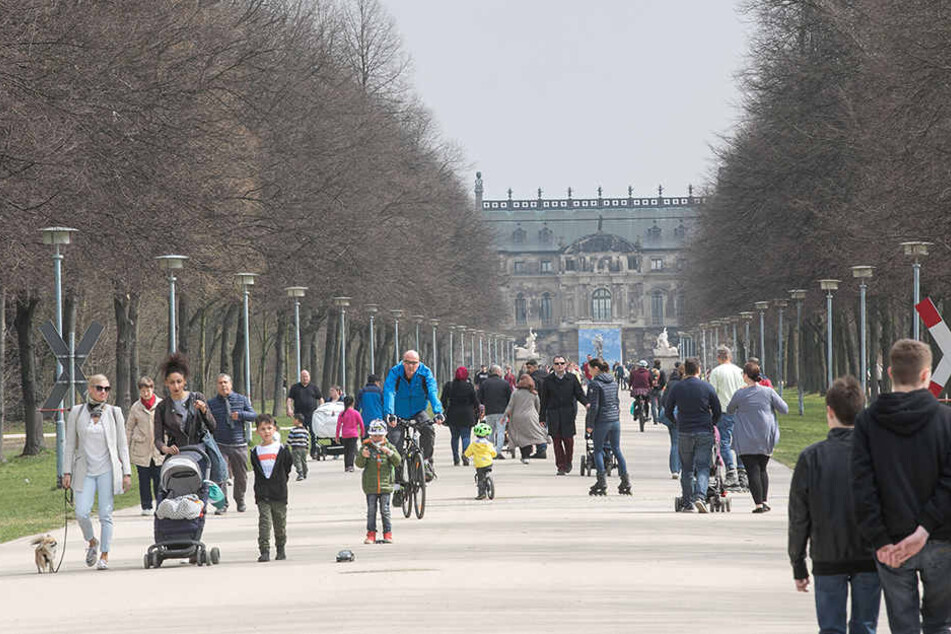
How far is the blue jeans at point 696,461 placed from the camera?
19.2 meters

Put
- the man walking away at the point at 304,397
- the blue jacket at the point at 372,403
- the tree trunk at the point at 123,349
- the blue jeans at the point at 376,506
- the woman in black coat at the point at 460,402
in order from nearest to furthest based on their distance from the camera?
the blue jeans at the point at 376,506, the woman in black coat at the point at 460,402, the blue jacket at the point at 372,403, the man walking away at the point at 304,397, the tree trunk at the point at 123,349

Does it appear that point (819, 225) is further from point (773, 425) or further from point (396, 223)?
point (773, 425)

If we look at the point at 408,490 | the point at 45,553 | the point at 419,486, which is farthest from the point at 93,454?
the point at 419,486

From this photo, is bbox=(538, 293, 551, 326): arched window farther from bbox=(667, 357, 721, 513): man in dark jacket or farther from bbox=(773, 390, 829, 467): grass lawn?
bbox=(667, 357, 721, 513): man in dark jacket

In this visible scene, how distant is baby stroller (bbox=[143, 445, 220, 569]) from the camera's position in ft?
48.5

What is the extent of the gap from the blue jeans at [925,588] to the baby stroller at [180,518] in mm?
8061

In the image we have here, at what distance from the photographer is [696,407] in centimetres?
1934

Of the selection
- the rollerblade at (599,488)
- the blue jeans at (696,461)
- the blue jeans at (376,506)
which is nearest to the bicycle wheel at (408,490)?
the blue jeans at (696,461)

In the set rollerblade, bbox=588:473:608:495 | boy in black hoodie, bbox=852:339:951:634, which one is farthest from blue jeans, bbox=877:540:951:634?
rollerblade, bbox=588:473:608:495

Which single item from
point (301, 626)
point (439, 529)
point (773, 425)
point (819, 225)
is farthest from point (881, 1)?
point (301, 626)

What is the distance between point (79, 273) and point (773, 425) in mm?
14443

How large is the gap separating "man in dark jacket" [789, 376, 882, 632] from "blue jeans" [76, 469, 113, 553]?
782 cm

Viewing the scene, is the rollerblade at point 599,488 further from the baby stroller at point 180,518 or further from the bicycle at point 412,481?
the baby stroller at point 180,518

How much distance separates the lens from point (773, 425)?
1875cm
